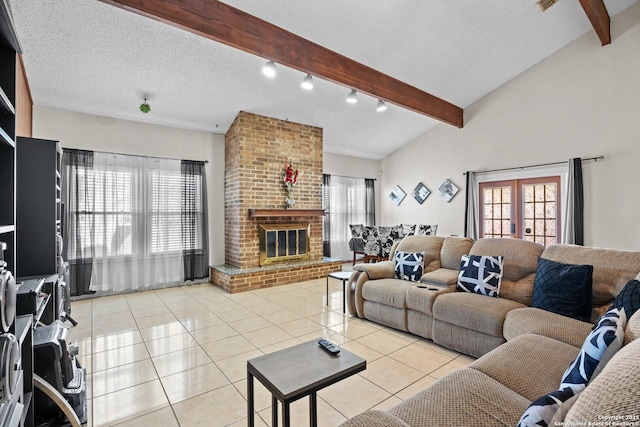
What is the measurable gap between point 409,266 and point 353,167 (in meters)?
4.50

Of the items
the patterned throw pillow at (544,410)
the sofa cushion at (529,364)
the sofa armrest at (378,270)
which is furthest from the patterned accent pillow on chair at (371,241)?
the patterned throw pillow at (544,410)

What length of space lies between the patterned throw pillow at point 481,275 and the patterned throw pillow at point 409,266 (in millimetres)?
499

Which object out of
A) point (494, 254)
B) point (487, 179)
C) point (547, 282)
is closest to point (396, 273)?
point (494, 254)

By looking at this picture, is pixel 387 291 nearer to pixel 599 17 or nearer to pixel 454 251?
pixel 454 251

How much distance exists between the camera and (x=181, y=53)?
353 cm

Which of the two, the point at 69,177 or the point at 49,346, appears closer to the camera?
the point at 49,346

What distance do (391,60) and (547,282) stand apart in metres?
3.30

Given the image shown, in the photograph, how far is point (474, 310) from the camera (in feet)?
8.39

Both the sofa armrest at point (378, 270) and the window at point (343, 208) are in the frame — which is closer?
the sofa armrest at point (378, 270)

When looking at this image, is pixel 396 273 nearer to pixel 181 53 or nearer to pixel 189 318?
pixel 189 318

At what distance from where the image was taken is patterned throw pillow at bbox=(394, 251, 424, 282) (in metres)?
3.47

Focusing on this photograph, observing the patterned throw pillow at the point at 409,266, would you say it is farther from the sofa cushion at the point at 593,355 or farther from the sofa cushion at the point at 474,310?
the sofa cushion at the point at 593,355

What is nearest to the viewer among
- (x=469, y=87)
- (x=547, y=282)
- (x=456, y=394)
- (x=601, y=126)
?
(x=456, y=394)

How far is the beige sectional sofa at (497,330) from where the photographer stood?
2.36 ft
